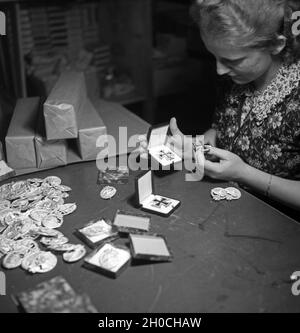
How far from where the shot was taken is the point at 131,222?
1.00 m

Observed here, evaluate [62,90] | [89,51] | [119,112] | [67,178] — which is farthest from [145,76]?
[67,178]

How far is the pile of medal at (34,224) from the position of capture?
0.91m

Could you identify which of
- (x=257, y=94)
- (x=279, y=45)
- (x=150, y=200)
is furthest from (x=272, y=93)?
(x=150, y=200)

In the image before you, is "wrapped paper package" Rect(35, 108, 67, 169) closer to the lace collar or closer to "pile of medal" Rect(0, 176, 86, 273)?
"pile of medal" Rect(0, 176, 86, 273)

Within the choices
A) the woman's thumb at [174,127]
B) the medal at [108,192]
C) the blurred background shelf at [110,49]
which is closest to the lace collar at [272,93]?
the woman's thumb at [174,127]

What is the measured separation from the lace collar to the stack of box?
51 cm

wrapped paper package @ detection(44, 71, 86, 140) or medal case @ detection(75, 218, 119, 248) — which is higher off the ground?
wrapped paper package @ detection(44, 71, 86, 140)

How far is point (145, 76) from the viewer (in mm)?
2826

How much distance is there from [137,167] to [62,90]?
15.0 inches

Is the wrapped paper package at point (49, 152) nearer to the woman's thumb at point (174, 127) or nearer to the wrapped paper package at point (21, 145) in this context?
the wrapped paper package at point (21, 145)

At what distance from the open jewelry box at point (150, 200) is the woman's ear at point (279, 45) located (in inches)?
20.0

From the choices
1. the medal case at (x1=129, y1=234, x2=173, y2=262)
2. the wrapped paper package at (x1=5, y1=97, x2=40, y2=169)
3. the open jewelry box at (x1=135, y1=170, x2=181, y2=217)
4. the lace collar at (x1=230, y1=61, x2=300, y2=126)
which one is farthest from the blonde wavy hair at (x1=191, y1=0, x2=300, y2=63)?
the wrapped paper package at (x1=5, y1=97, x2=40, y2=169)

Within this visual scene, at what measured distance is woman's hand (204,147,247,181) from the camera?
45.9 inches
